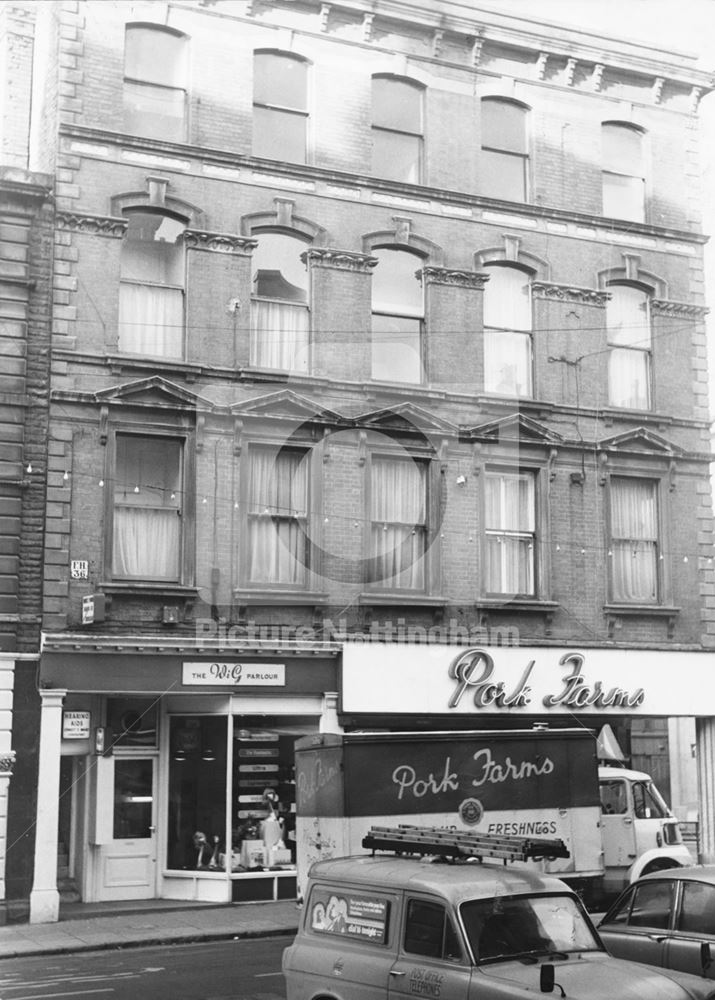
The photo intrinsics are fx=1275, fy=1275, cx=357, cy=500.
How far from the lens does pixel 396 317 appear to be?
946 inches

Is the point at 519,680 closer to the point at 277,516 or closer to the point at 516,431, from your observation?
the point at 516,431

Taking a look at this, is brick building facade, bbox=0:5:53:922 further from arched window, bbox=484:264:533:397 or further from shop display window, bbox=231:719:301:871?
arched window, bbox=484:264:533:397

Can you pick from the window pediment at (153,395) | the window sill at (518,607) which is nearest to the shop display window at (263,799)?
the window sill at (518,607)

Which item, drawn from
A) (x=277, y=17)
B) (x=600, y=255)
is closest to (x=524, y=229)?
(x=600, y=255)

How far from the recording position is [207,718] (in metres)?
22.0

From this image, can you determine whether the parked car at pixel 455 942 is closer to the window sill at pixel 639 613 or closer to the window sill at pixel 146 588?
the window sill at pixel 146 588

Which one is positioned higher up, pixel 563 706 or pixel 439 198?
pixel 439 198

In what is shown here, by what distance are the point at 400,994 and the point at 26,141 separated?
58.9 feet

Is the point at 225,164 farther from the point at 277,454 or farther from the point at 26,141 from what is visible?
the point at 277,454

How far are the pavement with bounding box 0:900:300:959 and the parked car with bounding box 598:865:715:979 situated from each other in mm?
8377

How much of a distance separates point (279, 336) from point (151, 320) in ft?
7.70

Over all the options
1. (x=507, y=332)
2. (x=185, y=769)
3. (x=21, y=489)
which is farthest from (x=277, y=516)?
(x=507, y=332)

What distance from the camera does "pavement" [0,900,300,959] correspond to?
1762cm

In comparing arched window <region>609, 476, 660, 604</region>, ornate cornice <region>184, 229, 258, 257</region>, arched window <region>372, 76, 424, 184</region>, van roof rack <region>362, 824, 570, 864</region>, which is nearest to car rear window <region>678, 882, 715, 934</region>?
van roof rack <region>362, 824, 570, 864</region>
